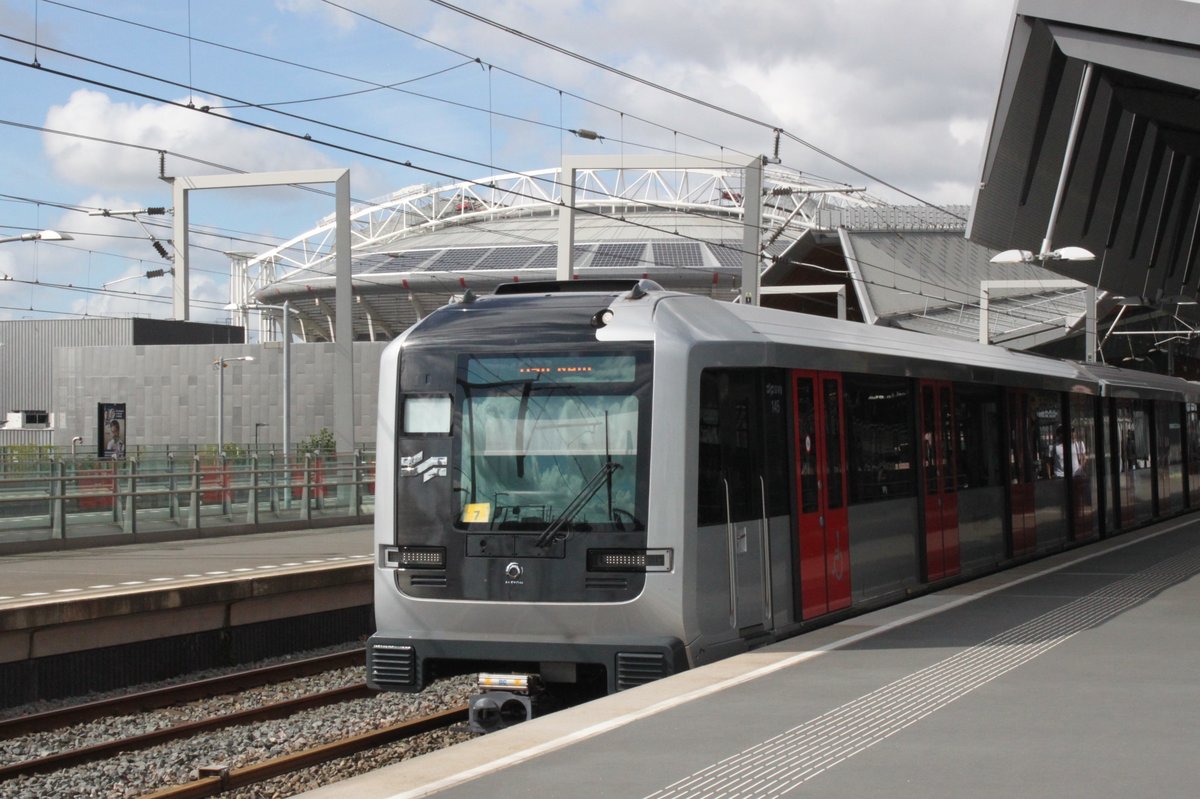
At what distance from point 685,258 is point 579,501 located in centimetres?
7245

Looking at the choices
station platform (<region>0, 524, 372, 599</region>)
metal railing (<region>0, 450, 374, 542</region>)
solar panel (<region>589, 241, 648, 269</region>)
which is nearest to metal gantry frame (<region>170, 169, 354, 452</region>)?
metal railing (<region>0, 450, 374, 542</region>)

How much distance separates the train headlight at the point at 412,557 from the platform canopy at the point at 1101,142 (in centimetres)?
1449

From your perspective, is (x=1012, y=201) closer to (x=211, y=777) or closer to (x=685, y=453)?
(x=685, y=453)

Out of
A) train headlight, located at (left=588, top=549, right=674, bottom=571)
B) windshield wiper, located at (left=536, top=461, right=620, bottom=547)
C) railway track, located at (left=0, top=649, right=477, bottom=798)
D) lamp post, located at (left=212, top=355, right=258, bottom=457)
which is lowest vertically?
railway track, located at (left=0, top=649, right=477, bottom=798)

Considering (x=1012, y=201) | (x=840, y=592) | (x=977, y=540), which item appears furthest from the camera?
(x=1012, y=201)

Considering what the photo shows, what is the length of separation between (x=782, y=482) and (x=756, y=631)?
1222 millimetres

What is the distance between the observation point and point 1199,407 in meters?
31.4

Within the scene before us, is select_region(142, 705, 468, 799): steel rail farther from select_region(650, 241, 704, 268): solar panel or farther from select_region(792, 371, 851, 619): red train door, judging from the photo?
select_region(650, 241, 704, 268): solar panel

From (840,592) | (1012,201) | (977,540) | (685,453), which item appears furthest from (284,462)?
(685,453)

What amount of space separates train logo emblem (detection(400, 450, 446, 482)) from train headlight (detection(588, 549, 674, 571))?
1255mm

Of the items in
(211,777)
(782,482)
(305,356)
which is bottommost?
(211,777)

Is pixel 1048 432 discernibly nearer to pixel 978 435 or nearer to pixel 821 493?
pixel 978 435

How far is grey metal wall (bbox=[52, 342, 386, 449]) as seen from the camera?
6128 cm

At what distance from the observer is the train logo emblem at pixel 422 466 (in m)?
10.4
